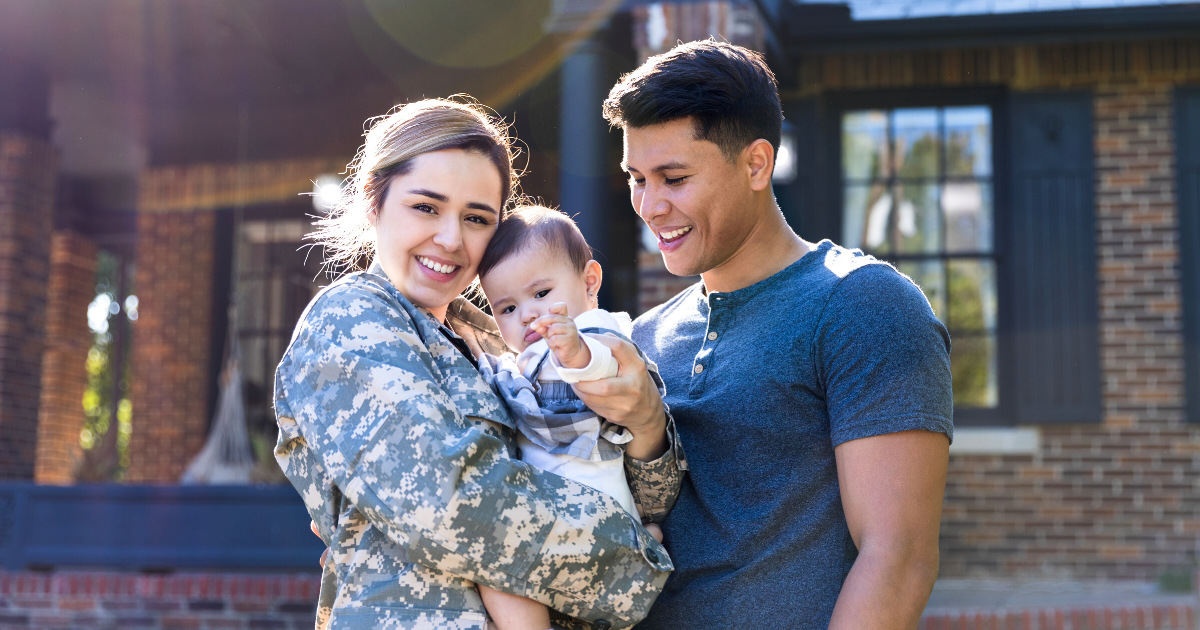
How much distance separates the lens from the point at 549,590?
1.59 m

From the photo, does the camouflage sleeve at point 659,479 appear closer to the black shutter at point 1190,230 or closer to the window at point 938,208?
the window at point 938,208

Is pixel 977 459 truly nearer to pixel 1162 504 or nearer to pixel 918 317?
pixel 1162 504

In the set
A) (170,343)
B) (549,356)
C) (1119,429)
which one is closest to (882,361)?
(549,356)

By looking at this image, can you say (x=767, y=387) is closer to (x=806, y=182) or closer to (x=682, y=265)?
(x=682, y=265)

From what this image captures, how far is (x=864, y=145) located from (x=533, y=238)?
182 inches

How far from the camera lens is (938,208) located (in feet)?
20.0

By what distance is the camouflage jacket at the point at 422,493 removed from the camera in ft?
4.89

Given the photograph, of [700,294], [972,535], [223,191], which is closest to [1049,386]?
[972,535]

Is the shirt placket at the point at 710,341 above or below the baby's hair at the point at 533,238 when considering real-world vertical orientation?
below

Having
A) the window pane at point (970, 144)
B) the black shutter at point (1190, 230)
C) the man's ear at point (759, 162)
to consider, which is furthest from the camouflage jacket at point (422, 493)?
the black shutter at point (1190, 230)

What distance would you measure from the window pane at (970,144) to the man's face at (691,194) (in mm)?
4620

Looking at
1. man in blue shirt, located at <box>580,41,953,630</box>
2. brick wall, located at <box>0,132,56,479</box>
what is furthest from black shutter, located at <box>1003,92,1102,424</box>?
brick wall, located at <box>0,132,56,479</box>

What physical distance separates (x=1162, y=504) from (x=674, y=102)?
5.12m

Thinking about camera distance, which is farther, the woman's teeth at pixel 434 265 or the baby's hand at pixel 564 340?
the woman's teeth at pixel 434 265
